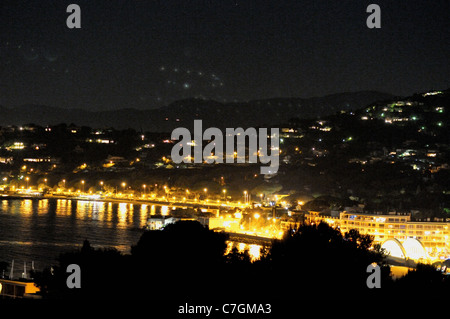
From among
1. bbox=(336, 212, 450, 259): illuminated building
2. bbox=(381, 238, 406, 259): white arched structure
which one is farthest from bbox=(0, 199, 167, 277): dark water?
bbox=(336, 212, 450, 259): illuminated building

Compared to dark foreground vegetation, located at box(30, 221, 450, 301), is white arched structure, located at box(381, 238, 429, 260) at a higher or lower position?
lower

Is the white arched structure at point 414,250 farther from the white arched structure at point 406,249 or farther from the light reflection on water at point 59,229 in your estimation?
the light reflection on water at point 59,229

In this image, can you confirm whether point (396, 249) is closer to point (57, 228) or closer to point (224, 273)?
point (224, 273)

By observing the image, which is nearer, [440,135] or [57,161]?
[440,135]

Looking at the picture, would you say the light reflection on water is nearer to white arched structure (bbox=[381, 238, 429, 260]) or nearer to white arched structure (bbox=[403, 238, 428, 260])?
white arched structure (bbox=[381, 238, 429, 260])

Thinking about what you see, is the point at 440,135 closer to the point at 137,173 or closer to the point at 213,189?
the point at 213,189

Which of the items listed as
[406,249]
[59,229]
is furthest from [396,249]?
[59,229]

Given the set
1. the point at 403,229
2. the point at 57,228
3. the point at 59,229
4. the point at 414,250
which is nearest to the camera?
the point at 414,250

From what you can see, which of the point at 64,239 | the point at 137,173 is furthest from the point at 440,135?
the point at 64,239

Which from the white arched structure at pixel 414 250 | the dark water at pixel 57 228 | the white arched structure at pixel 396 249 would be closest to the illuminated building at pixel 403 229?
the white arched structure at pixel 414 250
